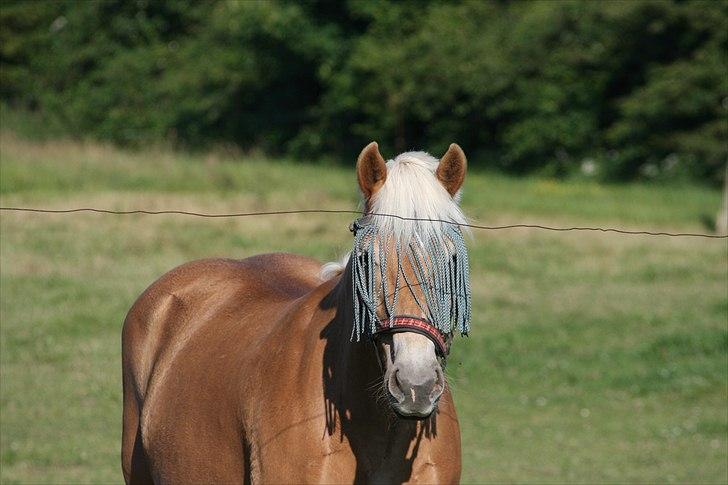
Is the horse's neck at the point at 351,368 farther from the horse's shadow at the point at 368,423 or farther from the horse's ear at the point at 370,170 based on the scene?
the horse's ear at the point at 370,170

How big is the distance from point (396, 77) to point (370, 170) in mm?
25734

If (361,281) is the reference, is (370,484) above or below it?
below

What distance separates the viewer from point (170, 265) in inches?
582

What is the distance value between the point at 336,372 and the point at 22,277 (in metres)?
11.5

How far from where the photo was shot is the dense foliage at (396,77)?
24.5 metres

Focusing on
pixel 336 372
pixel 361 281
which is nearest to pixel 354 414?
pixel 336 372

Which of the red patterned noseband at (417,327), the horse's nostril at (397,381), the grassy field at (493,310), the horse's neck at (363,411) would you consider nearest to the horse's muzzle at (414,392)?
the horse's nostril at (397,381)

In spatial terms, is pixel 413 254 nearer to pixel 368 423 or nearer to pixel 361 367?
pixel 361 367

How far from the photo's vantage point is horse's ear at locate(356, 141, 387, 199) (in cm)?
308

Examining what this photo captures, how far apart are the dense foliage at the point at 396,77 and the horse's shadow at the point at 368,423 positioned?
21160 mm

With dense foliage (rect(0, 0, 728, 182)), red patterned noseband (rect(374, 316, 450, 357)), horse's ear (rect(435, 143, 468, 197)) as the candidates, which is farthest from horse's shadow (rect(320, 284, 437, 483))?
dense foliage (rect(0, 0, 728, 182))

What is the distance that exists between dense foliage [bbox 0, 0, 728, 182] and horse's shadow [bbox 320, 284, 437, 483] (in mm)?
21160

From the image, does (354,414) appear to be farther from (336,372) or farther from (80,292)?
(80,292)

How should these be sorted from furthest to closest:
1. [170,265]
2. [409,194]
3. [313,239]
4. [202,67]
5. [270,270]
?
[202,67] → [313,239] → [170,265] → [270,270] → [409,194]
